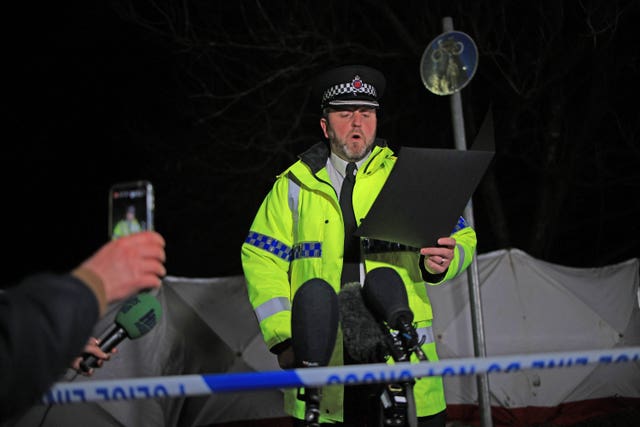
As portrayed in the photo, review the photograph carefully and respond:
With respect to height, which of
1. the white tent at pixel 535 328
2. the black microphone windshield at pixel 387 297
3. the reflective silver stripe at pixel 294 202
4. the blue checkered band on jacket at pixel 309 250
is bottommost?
the white tent at pixel 535 328

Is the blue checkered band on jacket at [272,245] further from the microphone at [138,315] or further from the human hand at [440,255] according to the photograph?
the microphone at [138,315]

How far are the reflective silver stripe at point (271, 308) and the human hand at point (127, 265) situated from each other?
4.15ft

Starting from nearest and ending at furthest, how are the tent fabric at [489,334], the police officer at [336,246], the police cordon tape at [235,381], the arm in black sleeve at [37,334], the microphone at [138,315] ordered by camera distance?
the arm in black sleeve at [37,334]
the police cordon tape at [235,381]
the microphone at [138,315]
the police officer at [336,246]
the tent fabric at [489,334]

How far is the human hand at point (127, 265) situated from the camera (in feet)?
5.77

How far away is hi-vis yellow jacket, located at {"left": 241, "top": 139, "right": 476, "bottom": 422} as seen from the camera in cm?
309

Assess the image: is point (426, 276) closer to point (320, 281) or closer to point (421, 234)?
point (421, 234)

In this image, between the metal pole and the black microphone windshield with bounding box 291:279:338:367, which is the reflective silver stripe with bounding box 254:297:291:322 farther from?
the metal pole

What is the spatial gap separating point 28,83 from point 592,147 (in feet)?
65.5

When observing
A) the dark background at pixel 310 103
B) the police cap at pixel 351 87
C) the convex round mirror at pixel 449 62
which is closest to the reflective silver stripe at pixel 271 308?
the police cap at pixel 351 87

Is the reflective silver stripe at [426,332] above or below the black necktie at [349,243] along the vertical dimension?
below

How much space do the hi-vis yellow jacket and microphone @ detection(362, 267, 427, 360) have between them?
1.79 feet

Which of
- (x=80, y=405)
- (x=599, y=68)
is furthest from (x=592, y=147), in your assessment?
(x=80, y=405)

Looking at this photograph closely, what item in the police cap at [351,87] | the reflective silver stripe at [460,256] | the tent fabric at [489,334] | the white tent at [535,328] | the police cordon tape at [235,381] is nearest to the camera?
the police cordon tape at [235,381]

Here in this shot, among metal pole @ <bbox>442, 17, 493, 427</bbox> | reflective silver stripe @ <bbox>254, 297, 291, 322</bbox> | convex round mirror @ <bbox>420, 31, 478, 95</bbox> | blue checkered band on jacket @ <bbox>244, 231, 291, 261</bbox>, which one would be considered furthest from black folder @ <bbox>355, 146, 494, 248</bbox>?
convex round mirror @ <bbox>420, 31, 478, 95</bbox>
